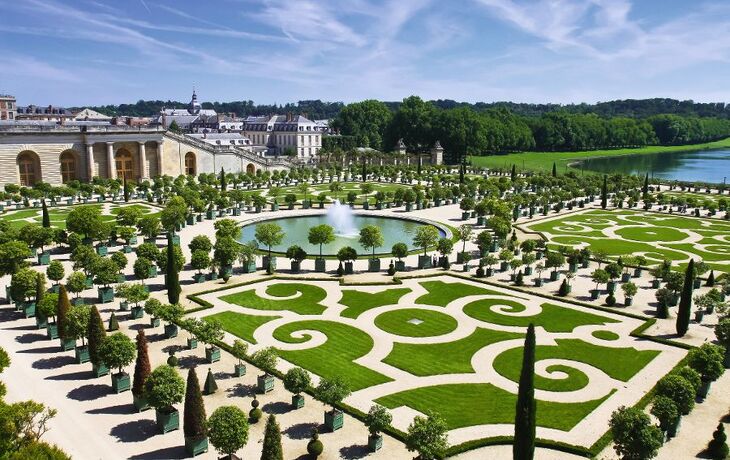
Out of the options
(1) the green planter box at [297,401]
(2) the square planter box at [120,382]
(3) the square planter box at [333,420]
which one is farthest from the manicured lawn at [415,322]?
(2) the square planter box at [120,382]

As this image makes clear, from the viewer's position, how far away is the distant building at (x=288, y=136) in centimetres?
15700

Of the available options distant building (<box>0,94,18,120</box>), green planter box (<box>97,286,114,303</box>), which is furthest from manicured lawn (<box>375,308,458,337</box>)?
distant building (<box>0,94,18,120</box>)

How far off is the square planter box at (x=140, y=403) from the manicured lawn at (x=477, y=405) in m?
10.4

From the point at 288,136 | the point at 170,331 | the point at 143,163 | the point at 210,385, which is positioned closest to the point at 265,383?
the point at 210,385

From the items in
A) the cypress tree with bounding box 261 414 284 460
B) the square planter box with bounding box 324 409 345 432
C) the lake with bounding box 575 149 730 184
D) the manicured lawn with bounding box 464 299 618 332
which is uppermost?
the lake with bounding box 575 149 730 184

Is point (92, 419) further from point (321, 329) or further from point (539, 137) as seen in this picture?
point (539, 137)

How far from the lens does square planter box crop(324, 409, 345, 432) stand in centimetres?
2377

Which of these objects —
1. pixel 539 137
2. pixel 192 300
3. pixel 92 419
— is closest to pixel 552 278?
pixel 192 300

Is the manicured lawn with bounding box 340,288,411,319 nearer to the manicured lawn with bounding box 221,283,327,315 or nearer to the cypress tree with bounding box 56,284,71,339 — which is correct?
the manicured lawn with bounding box 221,283,327,315

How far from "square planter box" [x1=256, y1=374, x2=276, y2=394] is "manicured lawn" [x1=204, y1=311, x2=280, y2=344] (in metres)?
6.09

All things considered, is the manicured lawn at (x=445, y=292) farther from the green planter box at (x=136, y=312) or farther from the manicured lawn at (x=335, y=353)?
the green planter box at (x=136, y=312)

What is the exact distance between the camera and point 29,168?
9194 cm

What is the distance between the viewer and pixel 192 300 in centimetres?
3972

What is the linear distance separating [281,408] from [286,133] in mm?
139596
